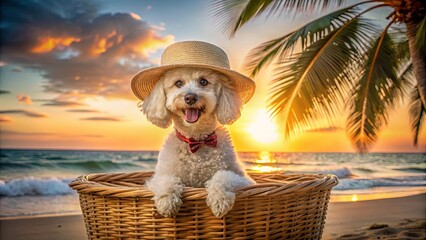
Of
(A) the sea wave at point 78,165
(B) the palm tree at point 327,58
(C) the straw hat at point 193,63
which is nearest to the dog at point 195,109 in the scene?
(C) the straw hat at point 193,63

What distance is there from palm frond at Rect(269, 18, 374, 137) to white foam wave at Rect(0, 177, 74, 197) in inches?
215

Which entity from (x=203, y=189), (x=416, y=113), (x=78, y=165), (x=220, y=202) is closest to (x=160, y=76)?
(x=203, y=189)

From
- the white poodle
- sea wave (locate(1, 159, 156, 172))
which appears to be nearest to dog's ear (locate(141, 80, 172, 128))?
the white poodle

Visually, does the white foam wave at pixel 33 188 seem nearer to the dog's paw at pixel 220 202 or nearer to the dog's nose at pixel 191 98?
the dog's nose at pixel 191 98

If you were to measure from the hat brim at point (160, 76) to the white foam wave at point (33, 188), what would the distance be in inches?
291

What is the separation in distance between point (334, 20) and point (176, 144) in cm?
484

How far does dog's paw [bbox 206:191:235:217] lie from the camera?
233 cm

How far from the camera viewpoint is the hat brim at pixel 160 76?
2861mm

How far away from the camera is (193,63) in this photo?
280cm

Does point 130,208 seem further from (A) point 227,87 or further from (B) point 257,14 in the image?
(B) point 257,14

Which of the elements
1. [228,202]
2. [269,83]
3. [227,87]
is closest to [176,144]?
[227,87]

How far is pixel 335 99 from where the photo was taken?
6754 mm

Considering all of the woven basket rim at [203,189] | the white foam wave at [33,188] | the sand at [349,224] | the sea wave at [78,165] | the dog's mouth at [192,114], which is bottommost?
the sand at [349,224]

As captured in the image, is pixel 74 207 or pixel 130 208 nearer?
pixel 130 208
